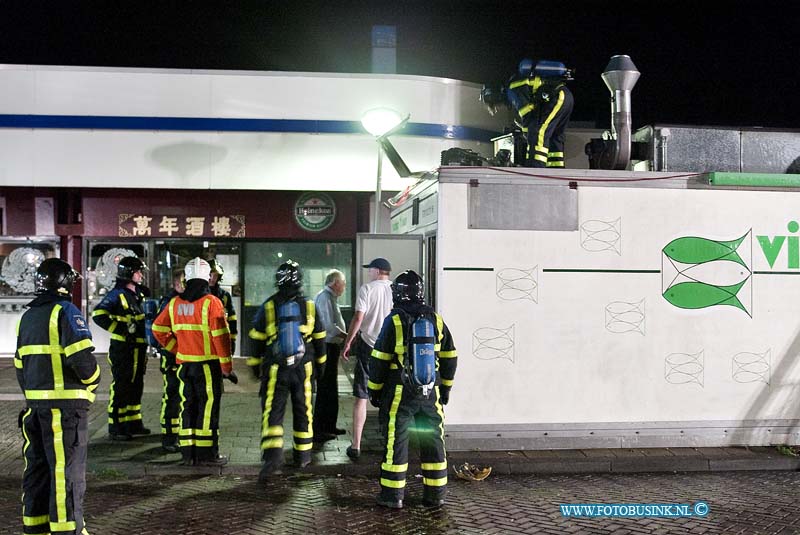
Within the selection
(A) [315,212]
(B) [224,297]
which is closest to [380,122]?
(A) [315,212]

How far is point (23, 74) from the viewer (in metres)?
13.4

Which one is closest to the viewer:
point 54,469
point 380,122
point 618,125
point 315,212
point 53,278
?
point 54,469

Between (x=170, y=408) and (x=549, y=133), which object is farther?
(x=549, y=133)

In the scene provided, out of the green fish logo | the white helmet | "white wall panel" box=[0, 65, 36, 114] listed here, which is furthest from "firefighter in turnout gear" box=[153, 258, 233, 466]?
"white wall panel" box=[0, 65, 36, 114]

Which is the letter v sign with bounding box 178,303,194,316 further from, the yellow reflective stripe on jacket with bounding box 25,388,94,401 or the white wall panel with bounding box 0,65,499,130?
the white wall panel with bounding box 0,65,499,130

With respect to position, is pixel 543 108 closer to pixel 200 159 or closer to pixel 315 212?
pixel 315 212

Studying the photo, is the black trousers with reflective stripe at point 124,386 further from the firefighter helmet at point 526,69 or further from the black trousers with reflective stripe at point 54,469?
the firefighter helmet at point 526,69

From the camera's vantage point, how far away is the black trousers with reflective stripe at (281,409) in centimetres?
691

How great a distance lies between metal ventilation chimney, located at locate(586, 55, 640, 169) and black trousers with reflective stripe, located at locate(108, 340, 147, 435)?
5.70 metres

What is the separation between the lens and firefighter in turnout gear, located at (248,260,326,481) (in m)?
6.95

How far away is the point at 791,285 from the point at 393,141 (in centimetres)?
744

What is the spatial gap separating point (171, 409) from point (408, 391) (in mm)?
3073

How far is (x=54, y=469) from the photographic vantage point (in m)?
4.96

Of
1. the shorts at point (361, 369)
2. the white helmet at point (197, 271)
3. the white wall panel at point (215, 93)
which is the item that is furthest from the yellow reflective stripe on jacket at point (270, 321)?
the white wall panel at point (215, 93)
